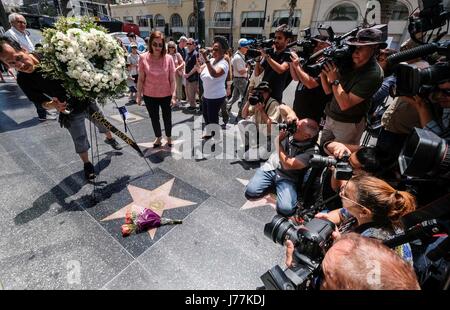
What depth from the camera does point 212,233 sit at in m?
2.44

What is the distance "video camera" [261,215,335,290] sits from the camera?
1153 mm

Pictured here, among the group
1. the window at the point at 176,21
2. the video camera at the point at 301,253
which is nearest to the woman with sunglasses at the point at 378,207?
the video camera at the point at 301,253

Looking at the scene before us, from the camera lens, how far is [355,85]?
229cm

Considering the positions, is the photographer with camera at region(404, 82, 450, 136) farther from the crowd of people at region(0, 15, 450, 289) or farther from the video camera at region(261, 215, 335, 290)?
the video camera at region(261, 215, 335, 290)

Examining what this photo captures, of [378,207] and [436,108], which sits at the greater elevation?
[436,108]

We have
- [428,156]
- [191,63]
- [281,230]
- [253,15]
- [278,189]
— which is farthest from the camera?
[253,15]

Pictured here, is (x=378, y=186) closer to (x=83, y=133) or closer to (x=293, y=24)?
(x=83, y=133)

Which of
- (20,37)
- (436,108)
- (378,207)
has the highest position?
(20,37)

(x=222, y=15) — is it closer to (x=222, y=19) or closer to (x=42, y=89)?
(x=222, y=19)

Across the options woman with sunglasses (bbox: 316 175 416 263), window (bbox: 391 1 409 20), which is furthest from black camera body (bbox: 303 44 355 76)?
window (bbox: 391 1 409 20)

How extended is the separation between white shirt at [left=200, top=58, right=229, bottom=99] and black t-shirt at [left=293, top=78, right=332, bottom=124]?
142 cm

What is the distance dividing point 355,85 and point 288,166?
1.13 meters

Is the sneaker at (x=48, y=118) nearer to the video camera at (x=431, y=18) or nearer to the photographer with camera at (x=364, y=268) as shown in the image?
the photographer with camera at (x=364, y=268)

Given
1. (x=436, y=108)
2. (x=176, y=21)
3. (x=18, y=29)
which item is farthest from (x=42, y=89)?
(x=176, y=21)
